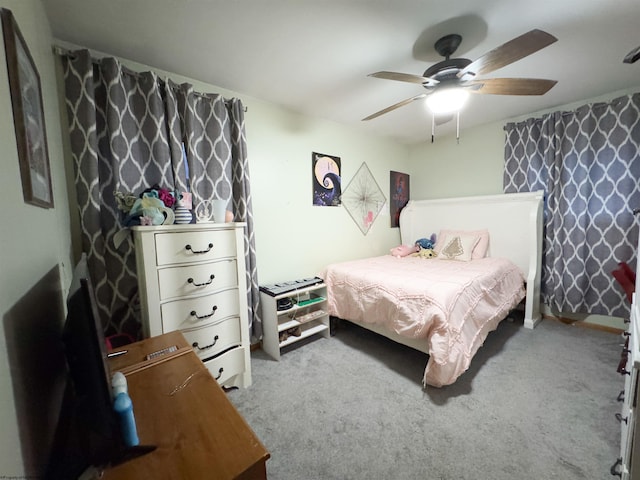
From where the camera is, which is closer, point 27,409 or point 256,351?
point 27,409

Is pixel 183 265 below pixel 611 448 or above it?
above

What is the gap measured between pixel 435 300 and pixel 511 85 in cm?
147

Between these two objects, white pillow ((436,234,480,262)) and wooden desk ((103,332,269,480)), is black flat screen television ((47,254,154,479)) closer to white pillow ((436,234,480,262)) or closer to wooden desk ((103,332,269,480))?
wooden desk ((103,332,269,480))

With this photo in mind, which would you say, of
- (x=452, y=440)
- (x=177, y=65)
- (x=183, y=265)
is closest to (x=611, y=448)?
(x=452, y=440)

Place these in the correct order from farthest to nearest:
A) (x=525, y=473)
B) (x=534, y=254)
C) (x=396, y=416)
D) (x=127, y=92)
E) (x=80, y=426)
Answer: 1. (x=534, y=254)
2. (x=127, y=92)
3. (x=396, y=416)
4. (x=525, y=473)
5. (x=80, y=426)

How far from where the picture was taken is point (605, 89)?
2311 mm

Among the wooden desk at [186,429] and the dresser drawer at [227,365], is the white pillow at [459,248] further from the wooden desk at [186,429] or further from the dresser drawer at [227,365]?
the wooden desk at [186,429]

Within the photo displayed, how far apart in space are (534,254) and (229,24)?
337 cm

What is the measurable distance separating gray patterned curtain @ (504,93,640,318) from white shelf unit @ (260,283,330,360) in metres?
2.49

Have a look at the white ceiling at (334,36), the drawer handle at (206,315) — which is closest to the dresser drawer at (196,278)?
the drawer handle at (206,315)

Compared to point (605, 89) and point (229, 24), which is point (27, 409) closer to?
point (229, 24)

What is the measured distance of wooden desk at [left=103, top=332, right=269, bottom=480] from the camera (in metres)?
0.58

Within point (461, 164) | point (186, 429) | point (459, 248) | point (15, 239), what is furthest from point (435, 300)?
point (461, 164)

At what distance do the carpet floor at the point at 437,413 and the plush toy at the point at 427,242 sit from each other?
4.44 ft
